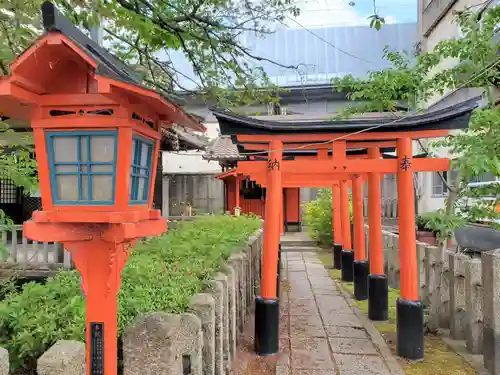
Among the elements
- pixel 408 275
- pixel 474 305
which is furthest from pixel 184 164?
pixel 474 305

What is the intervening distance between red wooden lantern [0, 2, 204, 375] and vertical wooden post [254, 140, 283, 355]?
3.11 m

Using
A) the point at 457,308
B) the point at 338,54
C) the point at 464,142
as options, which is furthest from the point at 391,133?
the point at 338,54

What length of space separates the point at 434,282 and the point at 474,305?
49.8 inches

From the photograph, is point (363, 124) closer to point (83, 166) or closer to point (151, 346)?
point (83, 166)

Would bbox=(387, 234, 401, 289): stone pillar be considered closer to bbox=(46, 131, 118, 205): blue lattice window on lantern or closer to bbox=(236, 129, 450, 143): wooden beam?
bbox=(236, 129, 450, 143): wooden beam

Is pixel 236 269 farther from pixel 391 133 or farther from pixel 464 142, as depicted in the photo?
pixel 464 142

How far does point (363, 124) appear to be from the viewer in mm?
5520

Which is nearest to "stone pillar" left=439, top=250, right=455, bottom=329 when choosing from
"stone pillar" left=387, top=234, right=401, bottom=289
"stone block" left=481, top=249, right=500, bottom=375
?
"stone block" left=481, top=249, right=500, bottom=375

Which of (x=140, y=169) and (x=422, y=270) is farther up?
(x=140, y=169)

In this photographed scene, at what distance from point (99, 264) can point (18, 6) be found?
227cm

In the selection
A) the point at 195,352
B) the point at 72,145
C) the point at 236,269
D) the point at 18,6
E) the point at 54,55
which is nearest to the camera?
the point at 54,55

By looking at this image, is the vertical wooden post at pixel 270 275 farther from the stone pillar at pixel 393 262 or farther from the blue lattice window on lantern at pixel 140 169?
the stone pillar at pixel 393 262

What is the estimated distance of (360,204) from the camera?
880 centimetres

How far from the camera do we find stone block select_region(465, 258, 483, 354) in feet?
16.7
